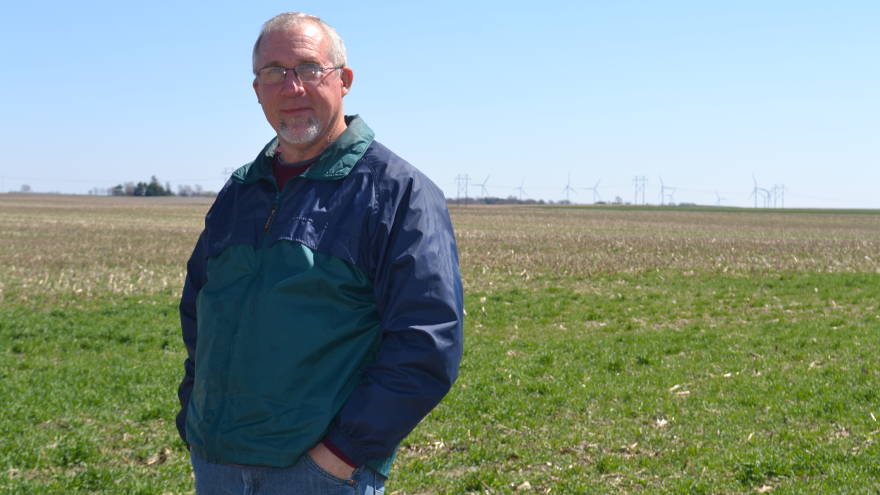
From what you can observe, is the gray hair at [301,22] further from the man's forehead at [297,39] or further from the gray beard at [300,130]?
the gray beard at [300,130]

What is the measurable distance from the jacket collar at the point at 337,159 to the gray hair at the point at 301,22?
24 centimetres

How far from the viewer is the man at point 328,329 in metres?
2.26

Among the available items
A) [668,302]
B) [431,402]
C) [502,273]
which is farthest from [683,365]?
[502,273]

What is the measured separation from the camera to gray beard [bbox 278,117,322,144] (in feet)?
8.54

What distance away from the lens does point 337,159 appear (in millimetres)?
2488

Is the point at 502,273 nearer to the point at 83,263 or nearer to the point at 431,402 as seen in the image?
the point at 83,263

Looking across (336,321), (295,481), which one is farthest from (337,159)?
(295,481)

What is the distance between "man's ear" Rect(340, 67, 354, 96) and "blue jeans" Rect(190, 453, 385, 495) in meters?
1.41

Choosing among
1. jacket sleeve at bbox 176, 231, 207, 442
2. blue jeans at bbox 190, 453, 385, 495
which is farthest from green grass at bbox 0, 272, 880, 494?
blue jeans at bbox 190, 453, 385, 495

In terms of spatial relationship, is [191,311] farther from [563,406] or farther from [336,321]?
[563,406]

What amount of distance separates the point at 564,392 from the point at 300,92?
6.10m

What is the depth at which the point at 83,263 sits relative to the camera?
2009 cm

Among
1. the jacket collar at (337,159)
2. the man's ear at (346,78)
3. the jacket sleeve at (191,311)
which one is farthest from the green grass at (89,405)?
the man's ear at (346,78)

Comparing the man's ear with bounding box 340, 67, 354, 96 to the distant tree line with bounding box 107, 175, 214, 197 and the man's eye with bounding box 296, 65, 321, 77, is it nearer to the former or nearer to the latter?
the man's eye with bounding box 296, 65, 321, 77
